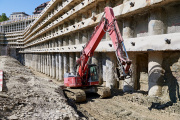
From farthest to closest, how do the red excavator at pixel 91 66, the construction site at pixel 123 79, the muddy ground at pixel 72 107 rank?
the red excavator at pixel 91 66 → the construction site at pixel 123 79 → the muddy ground at pixel 72 107

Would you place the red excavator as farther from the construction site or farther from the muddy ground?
the muddy ground

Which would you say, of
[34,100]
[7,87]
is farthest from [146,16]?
[7,87]

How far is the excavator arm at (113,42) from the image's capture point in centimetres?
742

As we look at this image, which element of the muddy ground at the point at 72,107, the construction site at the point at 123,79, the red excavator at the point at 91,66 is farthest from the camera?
the red excavator at the point at 91,66

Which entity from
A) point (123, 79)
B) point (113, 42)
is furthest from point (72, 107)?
point (113, 42)

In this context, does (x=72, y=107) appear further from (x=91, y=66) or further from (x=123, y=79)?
(x=91, y=66)

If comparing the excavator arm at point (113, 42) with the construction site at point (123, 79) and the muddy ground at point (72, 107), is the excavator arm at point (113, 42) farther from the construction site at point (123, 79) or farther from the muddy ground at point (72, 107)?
the muddy ground at point (72, 107)

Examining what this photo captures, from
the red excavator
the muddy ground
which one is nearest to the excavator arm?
the red excavator

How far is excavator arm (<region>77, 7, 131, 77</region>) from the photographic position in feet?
24.3

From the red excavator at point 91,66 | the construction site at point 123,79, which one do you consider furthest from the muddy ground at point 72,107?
the red excavator at point 91,66

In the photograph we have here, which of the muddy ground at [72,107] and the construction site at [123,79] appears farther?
the construction site at [123,79]

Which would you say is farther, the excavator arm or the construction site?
the excavator arm

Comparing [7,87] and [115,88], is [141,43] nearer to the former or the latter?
[115,88]

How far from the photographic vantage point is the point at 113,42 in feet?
27.6
